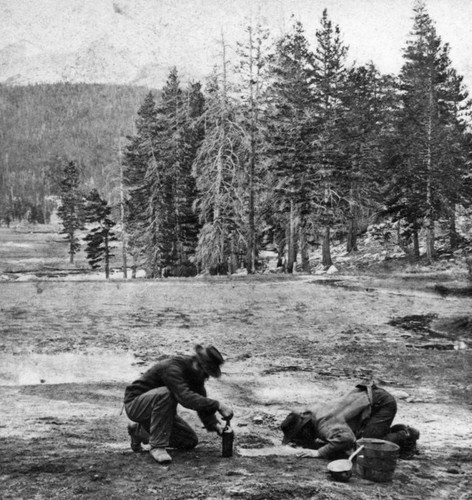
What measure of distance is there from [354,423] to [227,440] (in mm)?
1516

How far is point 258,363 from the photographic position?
11289 mm

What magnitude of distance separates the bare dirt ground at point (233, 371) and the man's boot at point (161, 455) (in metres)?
0.09

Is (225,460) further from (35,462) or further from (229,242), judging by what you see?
(229,242)

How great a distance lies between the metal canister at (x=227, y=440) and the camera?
5.48 metres

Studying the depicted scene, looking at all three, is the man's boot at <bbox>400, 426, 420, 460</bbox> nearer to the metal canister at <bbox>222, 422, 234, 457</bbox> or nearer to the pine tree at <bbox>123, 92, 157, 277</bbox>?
the metal canister at <bbox>222, 422, 234, 457</bbox>

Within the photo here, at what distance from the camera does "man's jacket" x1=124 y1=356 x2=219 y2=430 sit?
5.34 metres

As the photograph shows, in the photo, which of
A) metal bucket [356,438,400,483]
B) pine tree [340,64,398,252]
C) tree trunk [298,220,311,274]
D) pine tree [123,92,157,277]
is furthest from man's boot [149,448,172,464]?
pine tree [123,92,157,277]

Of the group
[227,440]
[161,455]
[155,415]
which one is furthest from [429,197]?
[161,455]

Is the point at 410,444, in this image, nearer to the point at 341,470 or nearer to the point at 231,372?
the point at 341,470

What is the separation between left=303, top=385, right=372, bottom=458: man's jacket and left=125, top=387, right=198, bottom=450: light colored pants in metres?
1.62

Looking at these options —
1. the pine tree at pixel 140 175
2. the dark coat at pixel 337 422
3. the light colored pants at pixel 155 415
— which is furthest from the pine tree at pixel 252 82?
the light colored pants at pixel 155 415

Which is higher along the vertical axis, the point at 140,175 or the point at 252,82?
the point at 252,82

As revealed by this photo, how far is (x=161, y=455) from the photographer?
5.31 meters

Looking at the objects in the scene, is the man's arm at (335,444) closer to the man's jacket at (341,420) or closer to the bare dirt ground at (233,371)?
the man's jacket at (341,420)
